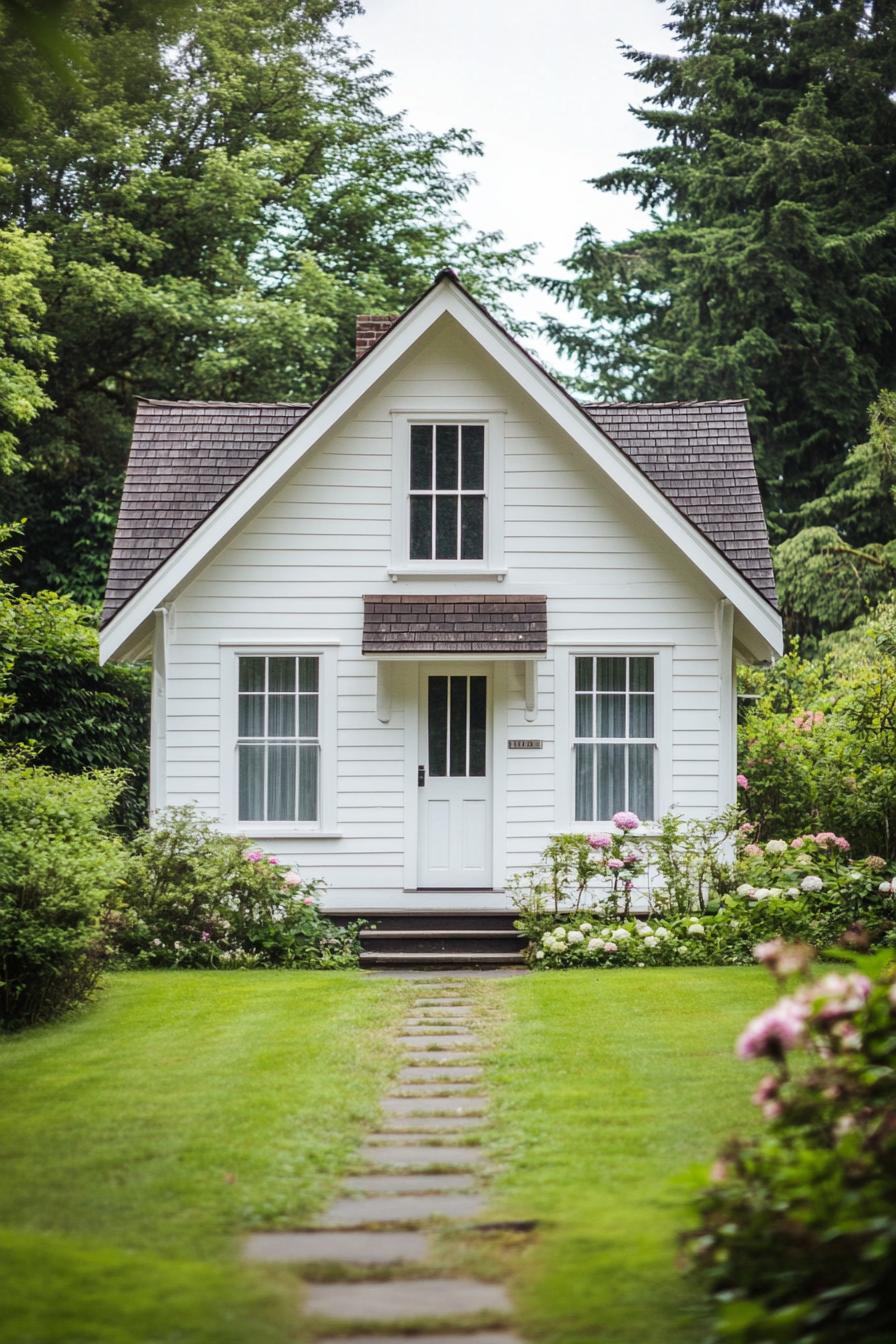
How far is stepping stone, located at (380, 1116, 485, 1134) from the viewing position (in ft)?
22.4

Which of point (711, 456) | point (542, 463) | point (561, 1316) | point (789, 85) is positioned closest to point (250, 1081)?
point (561, 1316)

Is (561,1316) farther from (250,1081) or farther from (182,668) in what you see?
(182,668)

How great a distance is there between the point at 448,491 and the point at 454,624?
55.6 inches

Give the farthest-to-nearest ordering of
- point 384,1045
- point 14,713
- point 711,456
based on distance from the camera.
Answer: point 14,713 → point 711,456 → point 384,1045

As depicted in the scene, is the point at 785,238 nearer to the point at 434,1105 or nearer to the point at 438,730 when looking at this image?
the point at 438,730

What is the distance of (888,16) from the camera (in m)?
30.4

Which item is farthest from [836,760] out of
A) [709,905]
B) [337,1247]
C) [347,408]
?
[337,1247]

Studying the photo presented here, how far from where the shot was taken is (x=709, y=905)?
526 inches

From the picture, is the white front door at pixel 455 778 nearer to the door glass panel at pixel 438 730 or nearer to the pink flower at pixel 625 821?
the door glass panel at pixel 438 730

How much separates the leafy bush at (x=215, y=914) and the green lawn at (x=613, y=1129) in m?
2.36

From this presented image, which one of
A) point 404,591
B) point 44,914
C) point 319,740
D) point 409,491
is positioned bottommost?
point 44,914

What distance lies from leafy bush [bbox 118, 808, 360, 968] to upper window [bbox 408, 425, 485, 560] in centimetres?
359

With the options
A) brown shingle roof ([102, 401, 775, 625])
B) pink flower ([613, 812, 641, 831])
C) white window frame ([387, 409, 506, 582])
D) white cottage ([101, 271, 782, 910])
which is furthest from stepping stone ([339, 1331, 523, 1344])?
white window frame ([387, 409, 506, 582])

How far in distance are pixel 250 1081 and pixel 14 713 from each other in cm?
1235
